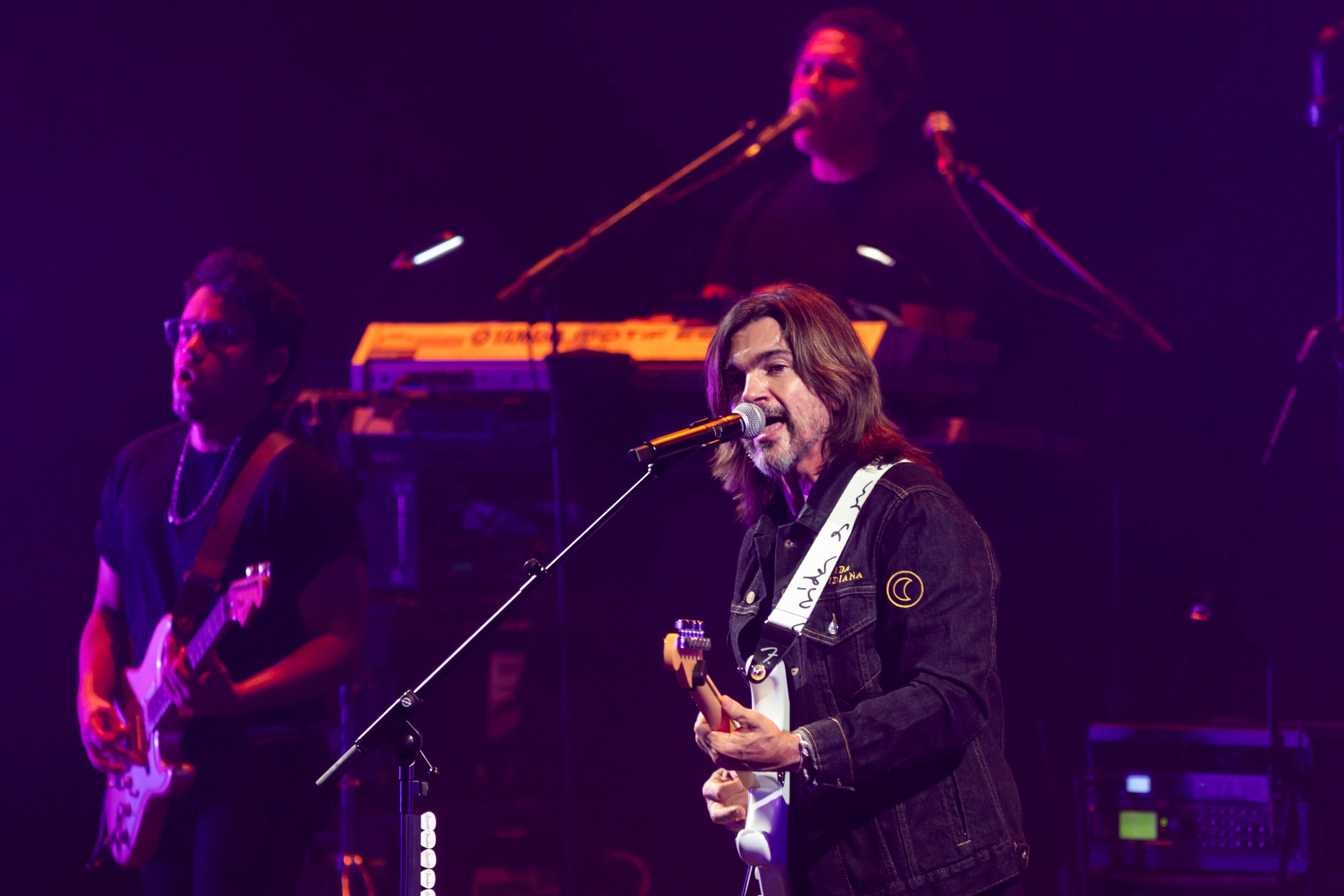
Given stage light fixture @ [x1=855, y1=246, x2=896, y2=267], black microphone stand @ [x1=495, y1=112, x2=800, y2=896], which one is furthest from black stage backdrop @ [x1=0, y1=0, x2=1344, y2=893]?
stage light fixture @ [x1=855, y1=246, x2=896, y2=267]

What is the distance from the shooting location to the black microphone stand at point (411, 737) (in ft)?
7.67

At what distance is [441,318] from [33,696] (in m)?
2.47

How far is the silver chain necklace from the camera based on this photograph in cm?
388

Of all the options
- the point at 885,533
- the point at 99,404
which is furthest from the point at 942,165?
the point at 99,404

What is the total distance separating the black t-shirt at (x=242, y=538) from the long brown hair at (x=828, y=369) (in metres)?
1.49

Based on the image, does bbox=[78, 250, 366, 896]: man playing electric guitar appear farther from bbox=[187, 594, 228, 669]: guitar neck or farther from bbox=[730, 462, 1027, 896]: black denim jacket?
bbox=[730, 462, 1027, 896]: black denim jacket

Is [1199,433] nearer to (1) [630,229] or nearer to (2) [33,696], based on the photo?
(1) [630,229]

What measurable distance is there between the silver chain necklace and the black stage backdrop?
103cm

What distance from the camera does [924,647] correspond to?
2289 millimetres

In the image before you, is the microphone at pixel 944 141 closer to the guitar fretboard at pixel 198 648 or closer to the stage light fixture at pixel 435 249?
the stage light fixture at pixel 435 249

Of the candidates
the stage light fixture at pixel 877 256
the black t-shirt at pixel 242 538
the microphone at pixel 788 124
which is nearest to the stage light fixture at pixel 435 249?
the black t-shirt at pixel 242 538

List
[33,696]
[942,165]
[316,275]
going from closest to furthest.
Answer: [942,165]
[33,696]
[316,275]

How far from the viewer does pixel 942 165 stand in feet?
15.7

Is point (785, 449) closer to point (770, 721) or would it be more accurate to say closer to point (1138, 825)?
point (770, 721)
